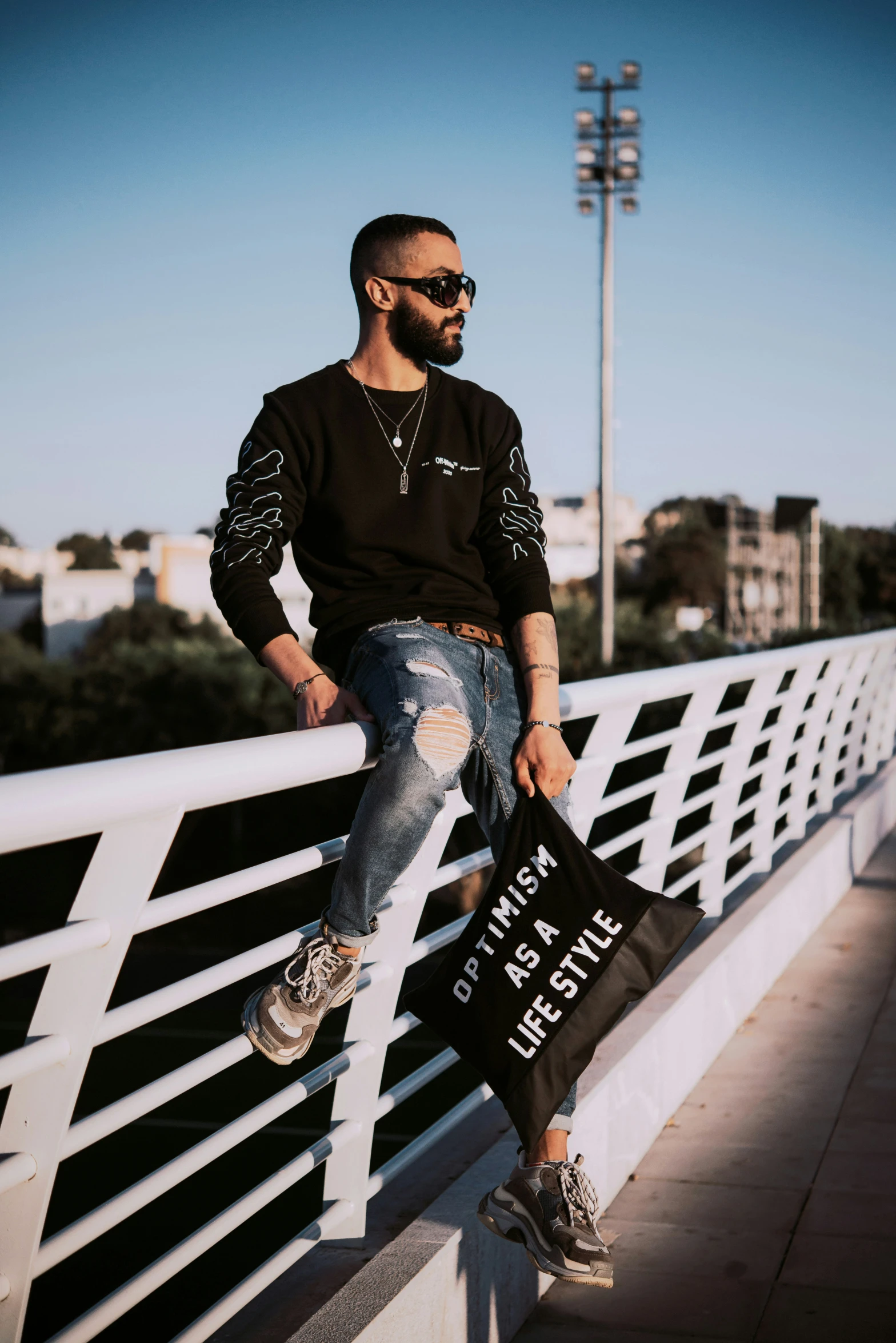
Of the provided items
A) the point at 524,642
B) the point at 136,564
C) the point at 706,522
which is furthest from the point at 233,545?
the point at 136,564

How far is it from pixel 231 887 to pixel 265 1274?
2.15 feet

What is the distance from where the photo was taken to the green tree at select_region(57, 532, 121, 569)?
14425cm

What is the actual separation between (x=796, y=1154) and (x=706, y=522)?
107552 mm

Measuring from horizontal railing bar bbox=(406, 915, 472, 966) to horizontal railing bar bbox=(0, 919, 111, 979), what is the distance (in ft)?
3.35

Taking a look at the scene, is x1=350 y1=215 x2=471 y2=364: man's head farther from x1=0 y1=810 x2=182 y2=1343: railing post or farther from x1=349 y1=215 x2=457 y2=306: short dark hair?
x1=0 y1=810 x2=182 y2=1343: railing post

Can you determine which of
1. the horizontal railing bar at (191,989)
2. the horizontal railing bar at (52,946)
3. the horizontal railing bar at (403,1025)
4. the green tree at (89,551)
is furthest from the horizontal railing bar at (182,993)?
the green tree at (89,551)

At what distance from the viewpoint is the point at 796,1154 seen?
3566 millimetres

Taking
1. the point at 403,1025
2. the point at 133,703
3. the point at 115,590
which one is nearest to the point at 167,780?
the point at 403,1025

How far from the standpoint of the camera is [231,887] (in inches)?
76.0

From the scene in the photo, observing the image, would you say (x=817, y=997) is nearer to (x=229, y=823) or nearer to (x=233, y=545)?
(x=233, y=545)

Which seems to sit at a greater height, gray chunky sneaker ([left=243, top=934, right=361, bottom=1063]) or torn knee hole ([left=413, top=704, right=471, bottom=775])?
torn knee hole ([left=413, top=704, right=471, bottom=775])

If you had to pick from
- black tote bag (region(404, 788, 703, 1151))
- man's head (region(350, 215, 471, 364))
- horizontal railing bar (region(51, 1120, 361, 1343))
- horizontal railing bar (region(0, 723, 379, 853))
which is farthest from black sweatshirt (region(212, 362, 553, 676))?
horizontal railing bar (region(51, 1120, 361, 1343))

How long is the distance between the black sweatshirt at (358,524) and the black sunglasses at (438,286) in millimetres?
193

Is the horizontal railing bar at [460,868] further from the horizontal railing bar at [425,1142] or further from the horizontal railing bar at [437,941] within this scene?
the horizontal railing bar at [425,1142]
